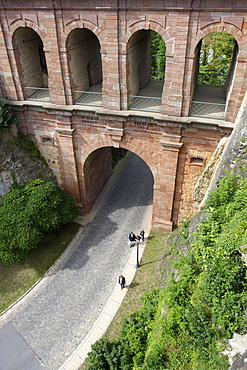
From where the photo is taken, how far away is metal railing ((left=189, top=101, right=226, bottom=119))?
15.9 meters

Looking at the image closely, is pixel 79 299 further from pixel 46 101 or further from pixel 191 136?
pixel 46 101

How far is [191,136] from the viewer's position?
16375mm

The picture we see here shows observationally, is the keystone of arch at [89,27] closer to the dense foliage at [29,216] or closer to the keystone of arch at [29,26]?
the keystone of arch at [29,26]

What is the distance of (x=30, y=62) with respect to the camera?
19.0 metres

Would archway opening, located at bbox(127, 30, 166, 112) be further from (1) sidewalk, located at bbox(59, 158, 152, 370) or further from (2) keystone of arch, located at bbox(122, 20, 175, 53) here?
(1) sidewalk, located at bbox(59, 158, 152, 370)

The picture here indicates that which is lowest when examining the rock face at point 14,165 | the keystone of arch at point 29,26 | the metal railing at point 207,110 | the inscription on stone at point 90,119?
the rock face at point 14,165

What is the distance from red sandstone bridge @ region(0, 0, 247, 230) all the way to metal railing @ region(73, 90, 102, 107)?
0.06 metres

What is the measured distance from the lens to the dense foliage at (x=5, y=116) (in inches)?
697

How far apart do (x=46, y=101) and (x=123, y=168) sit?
35.8 ft

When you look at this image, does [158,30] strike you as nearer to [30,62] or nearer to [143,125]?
[143,125]

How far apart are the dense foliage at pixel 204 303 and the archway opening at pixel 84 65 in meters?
10.9

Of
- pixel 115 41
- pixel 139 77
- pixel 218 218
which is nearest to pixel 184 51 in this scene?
pixel 115 41

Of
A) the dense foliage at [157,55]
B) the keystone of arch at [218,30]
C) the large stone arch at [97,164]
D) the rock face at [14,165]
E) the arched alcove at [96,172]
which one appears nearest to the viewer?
the keystone of arch at [218,30]

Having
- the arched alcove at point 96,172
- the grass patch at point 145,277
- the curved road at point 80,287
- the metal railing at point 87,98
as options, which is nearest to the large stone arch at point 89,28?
the metal railing at point 87,98
